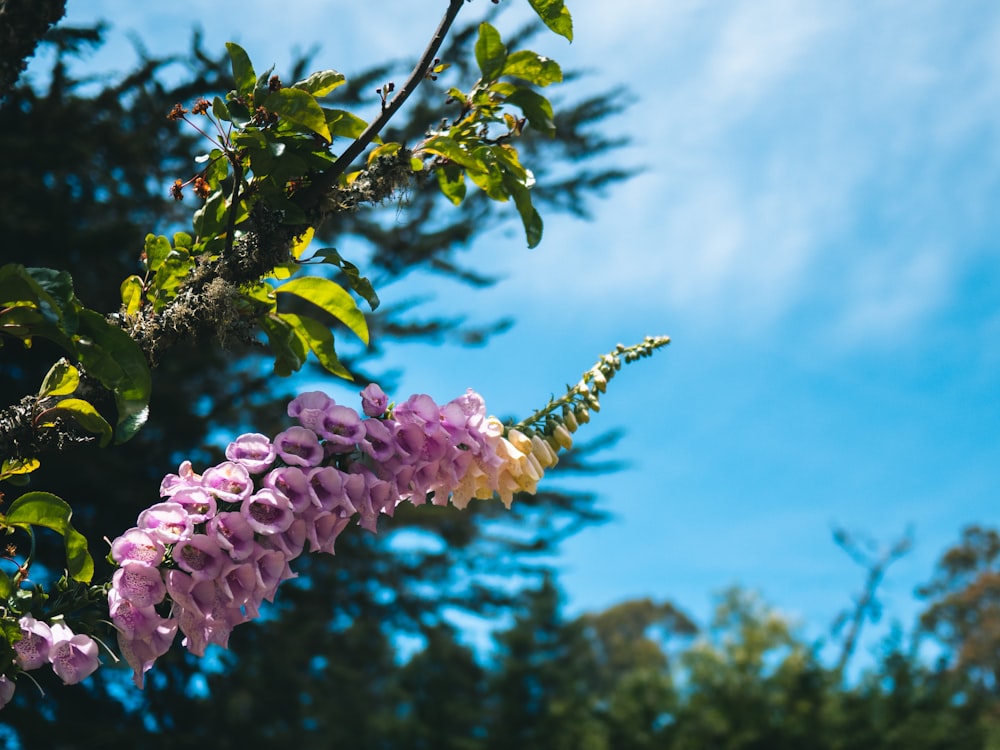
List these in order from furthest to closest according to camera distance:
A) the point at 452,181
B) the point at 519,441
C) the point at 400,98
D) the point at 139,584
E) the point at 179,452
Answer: the point at 179,452 → the point at 452,181 → the point at 519,441 → the point at 400,98 → the point at 139,584

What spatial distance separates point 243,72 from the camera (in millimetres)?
1426

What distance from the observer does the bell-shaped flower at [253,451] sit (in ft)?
4.22

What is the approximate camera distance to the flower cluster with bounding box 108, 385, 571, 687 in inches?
47.4

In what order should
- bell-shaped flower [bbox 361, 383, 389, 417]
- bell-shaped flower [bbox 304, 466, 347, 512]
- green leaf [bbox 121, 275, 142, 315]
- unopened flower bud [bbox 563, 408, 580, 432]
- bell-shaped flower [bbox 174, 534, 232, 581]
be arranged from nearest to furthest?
bell-shaped flower [bbox 174, 534, 232, 581] → bell-shaped flower [bbox 304, 466, 347, 512] → bell-shaped flower [bbox 361, 383, 389, 417] → green leaf [bbox 121, 275, 142, 315] → unopened flower bud [bbox 563, 408, 580, 432]

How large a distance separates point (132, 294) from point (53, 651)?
1.94 ft

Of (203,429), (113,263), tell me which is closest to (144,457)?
(203,429)

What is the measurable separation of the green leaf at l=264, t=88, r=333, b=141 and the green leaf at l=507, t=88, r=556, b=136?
1.20 feet

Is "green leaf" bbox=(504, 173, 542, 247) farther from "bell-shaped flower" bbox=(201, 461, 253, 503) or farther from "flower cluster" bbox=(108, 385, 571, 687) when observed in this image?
"bell-shaped flower" bbox=(201, 461, 253, 503)

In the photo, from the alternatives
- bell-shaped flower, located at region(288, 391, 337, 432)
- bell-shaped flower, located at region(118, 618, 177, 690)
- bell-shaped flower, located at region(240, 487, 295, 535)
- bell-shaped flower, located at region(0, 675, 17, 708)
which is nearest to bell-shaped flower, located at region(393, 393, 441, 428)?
bell-shaped flower, located at region(288, 391, 337, 432)

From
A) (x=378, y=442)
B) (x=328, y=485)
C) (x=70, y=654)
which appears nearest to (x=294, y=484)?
(x=328, y=485)

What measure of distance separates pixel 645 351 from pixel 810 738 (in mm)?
8786

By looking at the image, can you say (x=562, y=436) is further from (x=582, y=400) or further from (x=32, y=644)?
(x=32, y=644)

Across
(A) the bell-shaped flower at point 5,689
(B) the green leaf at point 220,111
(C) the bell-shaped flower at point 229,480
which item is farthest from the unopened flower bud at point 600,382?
(A) the bell-shaped flower at point 5,689

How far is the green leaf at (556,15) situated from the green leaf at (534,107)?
0.12m
